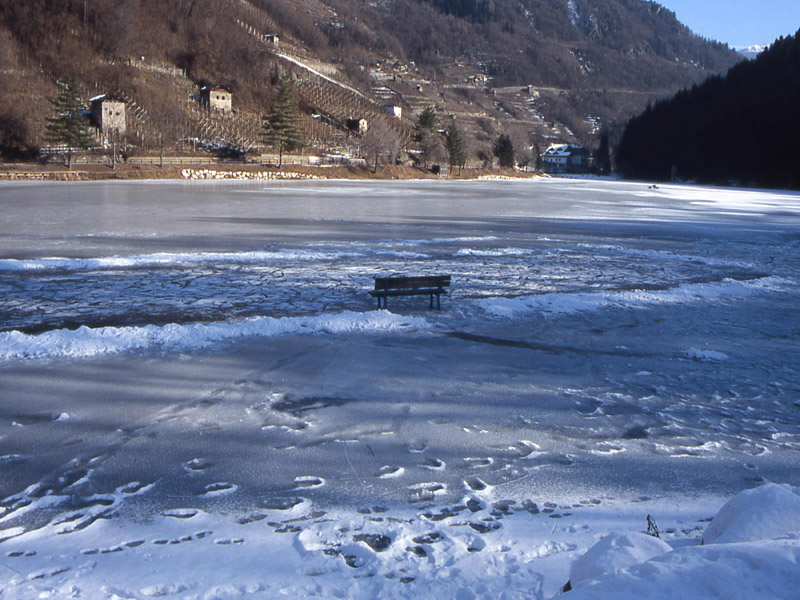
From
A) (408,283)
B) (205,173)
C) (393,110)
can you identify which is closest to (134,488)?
(408,283)

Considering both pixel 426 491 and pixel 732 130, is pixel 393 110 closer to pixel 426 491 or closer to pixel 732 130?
pixel 732 130

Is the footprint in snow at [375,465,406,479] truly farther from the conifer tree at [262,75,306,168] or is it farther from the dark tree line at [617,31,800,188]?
the dark tree line at [617,31,800,188]

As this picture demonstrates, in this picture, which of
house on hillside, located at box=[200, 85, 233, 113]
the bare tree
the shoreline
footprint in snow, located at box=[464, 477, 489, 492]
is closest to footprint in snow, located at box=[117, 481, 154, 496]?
footprint in snow, located at box=[464, 477, 489, 492]

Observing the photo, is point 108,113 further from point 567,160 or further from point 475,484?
point 567,160

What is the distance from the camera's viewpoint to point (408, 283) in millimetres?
9070

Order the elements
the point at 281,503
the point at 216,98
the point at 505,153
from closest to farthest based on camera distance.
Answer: the point at 281,503 < the point at 216,98 < the point at 505,153

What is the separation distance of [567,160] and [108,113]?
11525 cm

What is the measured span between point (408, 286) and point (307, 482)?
5.11 metres

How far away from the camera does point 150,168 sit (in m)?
54.9

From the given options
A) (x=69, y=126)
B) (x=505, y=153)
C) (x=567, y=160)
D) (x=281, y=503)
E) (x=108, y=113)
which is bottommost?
(x=281, y=503)

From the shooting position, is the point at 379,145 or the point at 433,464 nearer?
the point at 433,464

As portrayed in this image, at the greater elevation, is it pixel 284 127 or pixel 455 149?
pixel 284 127

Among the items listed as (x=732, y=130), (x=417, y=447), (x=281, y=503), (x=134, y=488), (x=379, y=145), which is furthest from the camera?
(x=732, y=130)

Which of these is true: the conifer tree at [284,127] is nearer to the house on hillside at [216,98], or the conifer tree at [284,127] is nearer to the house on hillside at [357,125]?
the house on hillside at [216,98]
